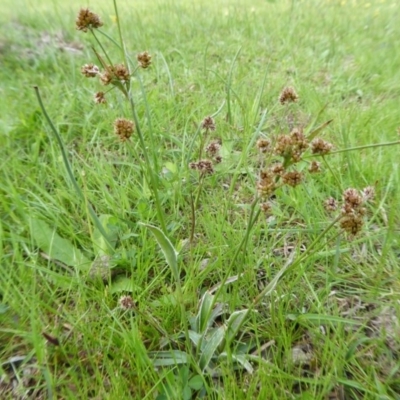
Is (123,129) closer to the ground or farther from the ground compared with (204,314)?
farther from the ground

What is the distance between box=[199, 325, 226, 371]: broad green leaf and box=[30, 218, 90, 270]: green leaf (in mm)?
477

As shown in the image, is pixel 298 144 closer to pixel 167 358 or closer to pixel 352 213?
pixel 352 213

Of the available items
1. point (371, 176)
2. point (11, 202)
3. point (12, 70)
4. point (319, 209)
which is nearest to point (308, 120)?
point (371, 176)

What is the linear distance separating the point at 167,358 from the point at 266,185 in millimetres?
529

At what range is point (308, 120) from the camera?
196 cm

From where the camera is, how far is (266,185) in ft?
2.37

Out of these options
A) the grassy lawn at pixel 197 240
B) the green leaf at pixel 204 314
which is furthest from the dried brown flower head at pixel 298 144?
the green leaf at pixel 204 314

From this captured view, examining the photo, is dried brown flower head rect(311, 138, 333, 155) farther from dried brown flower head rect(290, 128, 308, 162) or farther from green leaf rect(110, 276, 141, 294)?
green leaf rect(110, 276, 141, 294)

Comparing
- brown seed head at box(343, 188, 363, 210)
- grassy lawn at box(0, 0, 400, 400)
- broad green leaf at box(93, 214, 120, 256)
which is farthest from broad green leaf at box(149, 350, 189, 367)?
brown seed head at box(343, 188, 363, 210)

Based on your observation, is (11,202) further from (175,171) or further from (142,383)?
(142,383)

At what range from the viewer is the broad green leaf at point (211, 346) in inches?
36.4

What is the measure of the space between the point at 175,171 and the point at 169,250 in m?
0.73

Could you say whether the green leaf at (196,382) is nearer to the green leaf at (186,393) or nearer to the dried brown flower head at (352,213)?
the green leaf at (186,393)

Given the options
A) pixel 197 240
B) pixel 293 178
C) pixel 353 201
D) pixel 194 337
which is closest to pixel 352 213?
pixel 353 201
